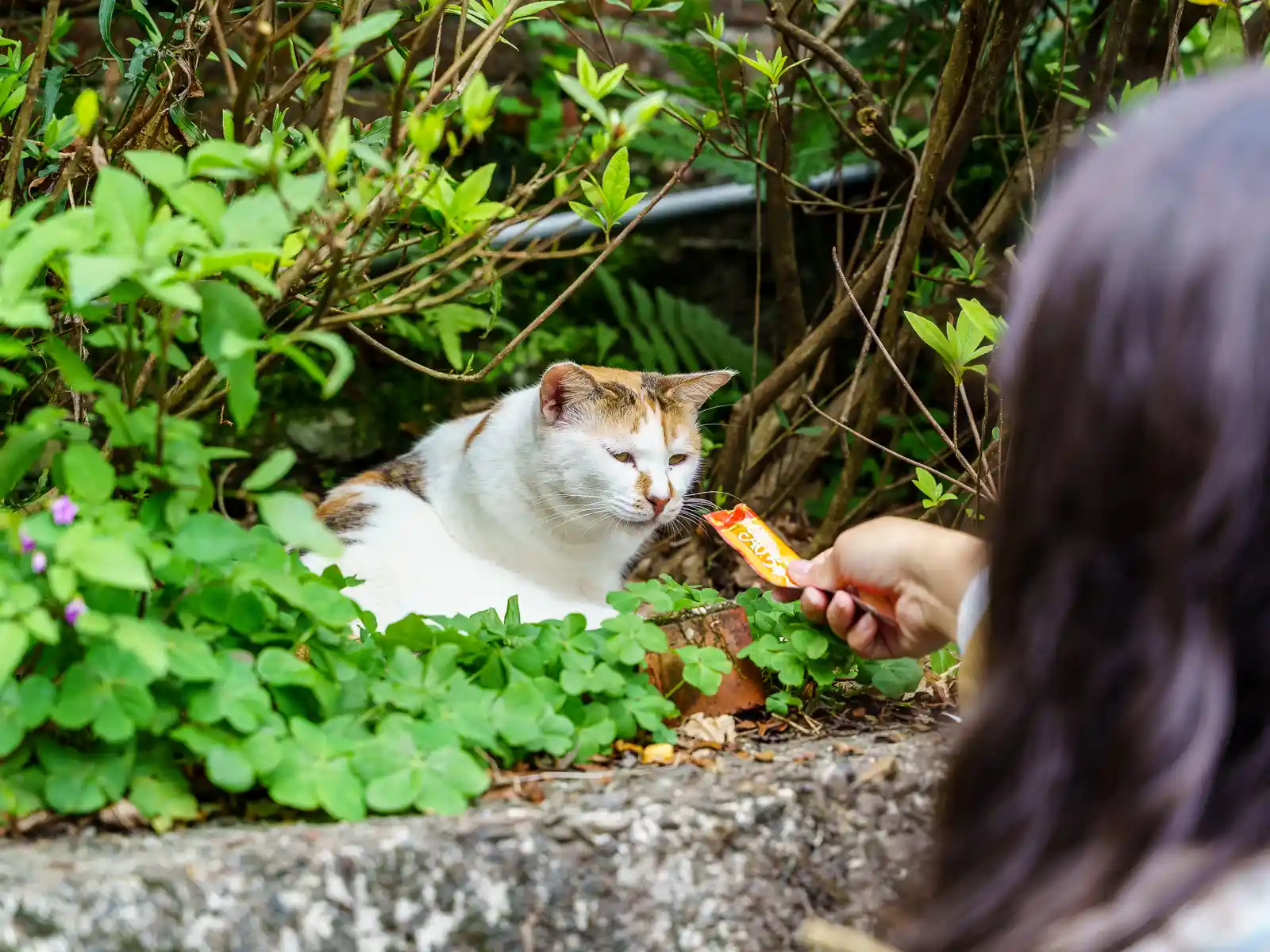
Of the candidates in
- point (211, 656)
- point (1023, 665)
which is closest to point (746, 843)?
point (1023, 665)

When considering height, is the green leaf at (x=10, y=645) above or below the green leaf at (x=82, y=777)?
above

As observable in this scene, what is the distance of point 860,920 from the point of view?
1415 millimetres

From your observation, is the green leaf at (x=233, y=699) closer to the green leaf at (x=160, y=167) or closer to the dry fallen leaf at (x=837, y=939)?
the green leaf at (x=160, y=167)

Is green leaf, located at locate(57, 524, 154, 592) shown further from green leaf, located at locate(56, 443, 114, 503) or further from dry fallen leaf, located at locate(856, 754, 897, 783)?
dry fallen leaf, located at locate(856, 754, 897, 783)

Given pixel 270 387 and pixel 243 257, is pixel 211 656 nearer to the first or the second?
pixel 243 257

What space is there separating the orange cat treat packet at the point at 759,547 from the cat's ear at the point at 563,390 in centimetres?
57

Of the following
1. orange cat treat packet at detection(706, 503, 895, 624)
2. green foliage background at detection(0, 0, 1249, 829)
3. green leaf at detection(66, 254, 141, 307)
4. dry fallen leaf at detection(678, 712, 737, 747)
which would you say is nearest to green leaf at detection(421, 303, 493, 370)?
green foliage background at detection(0, 0, 1249, 829)

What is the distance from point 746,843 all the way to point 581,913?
0.22 m

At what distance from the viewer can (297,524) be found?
1.18 m

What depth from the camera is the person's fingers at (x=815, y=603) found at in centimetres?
177

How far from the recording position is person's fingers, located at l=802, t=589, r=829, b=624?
5.79 feet

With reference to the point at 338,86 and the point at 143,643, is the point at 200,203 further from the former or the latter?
the point at 338,86

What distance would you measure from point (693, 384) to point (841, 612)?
1.18 metres

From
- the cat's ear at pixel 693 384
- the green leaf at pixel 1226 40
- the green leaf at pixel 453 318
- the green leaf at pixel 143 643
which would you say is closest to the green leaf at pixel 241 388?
the green leaf at pixel 143 643
